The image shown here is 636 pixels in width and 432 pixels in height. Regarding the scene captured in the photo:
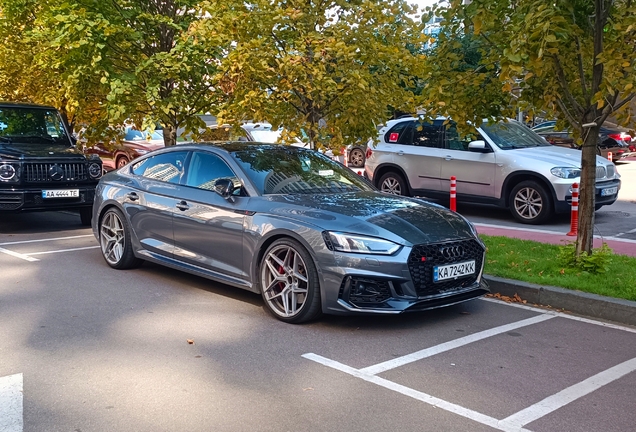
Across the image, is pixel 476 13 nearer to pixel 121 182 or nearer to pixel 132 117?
pixel 121 182

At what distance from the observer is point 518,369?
16.8 ft

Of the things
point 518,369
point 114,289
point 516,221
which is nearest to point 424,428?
point 518,369

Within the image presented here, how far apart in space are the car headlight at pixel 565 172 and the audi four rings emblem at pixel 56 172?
7.95 m

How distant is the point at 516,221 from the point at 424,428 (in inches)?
358

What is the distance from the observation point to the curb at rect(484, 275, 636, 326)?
21.0 feet

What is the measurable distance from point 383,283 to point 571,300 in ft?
6.67

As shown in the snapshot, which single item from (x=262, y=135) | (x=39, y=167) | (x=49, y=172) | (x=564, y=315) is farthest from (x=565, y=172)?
(x=262, y=135)

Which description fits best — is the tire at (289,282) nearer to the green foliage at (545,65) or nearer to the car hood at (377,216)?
the car hood at (377,216)

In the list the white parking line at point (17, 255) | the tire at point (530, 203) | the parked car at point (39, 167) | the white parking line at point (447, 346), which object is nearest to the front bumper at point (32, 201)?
the parked car at point (39, 167)

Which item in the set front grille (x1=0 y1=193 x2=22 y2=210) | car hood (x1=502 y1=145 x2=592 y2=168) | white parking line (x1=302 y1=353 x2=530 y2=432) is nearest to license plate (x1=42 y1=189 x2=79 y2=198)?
front grille (x1=0 y1=193 x2=22 y2=210)

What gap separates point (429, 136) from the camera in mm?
13828

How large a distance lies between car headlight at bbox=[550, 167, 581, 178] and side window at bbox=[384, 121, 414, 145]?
3.04 m

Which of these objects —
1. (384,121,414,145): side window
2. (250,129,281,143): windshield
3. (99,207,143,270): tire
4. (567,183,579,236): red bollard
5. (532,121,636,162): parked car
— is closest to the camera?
(99,207,143,270): tire

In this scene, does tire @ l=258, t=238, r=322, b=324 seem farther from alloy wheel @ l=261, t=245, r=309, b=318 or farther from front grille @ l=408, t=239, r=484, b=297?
front grille @ l=408, t=239, r=484, b=297
